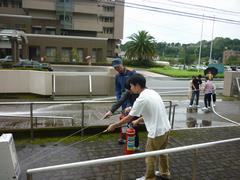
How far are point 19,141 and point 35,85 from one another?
7.03 meters

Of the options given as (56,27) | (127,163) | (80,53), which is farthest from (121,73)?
(56,27)

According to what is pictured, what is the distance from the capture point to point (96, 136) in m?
6.68

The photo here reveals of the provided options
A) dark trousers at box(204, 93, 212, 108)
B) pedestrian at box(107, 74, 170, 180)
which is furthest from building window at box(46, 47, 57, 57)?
pedestrian at box(107, 74, 170, 180)

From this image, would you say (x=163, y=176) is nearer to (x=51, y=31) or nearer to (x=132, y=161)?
(x=132, y=161)

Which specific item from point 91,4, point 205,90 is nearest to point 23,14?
point 91,4

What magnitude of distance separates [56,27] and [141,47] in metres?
16.3

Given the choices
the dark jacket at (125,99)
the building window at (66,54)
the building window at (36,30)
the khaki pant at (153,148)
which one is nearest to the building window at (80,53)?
the building window at (66,54)

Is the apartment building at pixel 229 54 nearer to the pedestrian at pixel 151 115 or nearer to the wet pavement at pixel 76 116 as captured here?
the wet pavement at pixel 76 116

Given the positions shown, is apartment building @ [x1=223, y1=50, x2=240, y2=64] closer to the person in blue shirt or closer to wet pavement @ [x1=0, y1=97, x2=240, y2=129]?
wet pavement @ [x1=0, y1=97, x2=240, y2=129]

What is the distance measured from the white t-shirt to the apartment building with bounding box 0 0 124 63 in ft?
133

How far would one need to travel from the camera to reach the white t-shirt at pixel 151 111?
3.76 meters

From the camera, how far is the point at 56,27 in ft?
161

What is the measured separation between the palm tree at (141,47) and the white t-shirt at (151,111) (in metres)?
46.1

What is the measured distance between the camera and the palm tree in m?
49.4
